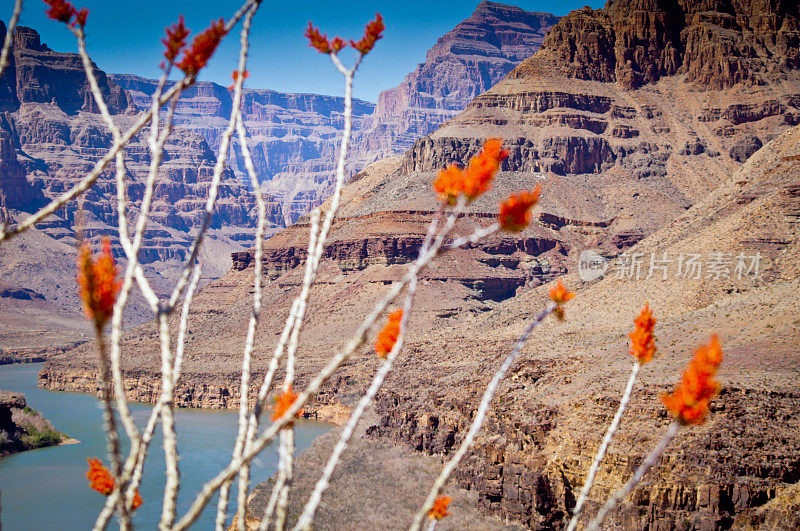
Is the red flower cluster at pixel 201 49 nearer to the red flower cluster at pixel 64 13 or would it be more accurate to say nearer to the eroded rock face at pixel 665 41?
the red flower cluster at pixel 64 13

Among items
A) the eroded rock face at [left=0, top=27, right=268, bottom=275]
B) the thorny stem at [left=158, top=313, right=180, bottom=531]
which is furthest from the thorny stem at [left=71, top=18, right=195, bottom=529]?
the eroded rock face at [left=0, top=27, right=268, bottom=275]

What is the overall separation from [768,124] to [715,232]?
2591 inches

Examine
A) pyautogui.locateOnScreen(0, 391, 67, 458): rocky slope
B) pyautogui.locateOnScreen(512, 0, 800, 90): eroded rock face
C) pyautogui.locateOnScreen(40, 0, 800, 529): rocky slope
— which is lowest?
pyautogui.locateOnScreen(0, 391, 67, 458): rocky slope

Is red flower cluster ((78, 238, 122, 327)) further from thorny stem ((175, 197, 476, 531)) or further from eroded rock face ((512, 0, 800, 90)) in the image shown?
eroded rock face ((512, 0, 800, 90))

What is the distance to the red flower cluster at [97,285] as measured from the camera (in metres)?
3.71

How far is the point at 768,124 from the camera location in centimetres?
10550

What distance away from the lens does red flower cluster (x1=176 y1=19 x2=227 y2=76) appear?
4992mm

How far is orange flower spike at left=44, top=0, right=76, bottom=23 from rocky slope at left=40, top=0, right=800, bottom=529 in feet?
59.7

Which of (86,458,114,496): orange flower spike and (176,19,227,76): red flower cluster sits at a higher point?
(176,19,227,76): red flower cluster

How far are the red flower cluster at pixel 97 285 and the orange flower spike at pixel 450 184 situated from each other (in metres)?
1.84

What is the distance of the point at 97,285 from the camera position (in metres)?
3.79

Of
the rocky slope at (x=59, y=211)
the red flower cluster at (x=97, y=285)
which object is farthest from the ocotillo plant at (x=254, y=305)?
the rocky slope at (x=59, y=211)

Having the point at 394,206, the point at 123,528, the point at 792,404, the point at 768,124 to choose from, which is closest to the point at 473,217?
the point at 394,206

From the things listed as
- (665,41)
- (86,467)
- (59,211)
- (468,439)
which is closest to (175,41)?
(468,439)
